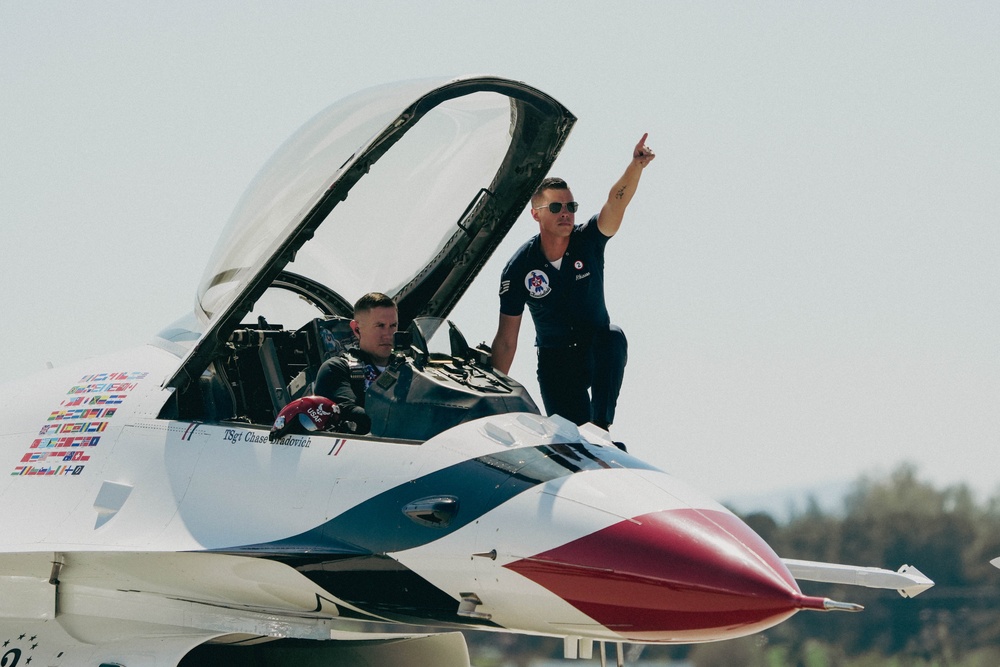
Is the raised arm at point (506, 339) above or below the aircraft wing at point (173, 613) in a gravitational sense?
above

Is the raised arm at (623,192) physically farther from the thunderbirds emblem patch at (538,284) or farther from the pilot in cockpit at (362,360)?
the pilot in cockpit at (362,360)

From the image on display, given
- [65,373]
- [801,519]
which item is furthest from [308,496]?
[801,519]

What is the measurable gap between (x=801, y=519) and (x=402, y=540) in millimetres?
27068

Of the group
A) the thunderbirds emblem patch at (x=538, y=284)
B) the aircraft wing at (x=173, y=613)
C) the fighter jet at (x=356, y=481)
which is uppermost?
the thunderbirds emblem patch at (x=538, y=284)

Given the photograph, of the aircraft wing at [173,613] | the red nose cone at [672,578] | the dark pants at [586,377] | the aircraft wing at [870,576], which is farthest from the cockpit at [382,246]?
the aircraft wing at [870,576]

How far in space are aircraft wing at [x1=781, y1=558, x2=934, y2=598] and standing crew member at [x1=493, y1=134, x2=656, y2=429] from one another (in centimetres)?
157

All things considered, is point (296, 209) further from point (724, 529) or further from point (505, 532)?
point (724, 529)

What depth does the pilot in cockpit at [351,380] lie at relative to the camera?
7402mm

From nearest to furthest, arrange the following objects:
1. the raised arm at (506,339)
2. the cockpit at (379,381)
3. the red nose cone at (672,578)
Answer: the red nose cone at (672,578) → the cockpit at (379,381) → the raised arm at (506,339)

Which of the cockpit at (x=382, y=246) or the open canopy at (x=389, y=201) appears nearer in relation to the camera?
the cockpit at (x=382, y=246)

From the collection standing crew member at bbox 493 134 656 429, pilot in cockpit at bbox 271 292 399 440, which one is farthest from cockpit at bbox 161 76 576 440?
standing crew member at bbox 493 134 656 429

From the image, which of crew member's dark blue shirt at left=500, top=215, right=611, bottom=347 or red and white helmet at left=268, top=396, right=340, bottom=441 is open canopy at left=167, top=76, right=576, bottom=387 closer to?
crew member's dark blue shirt at left=500, top=215, right=611, bottom=347

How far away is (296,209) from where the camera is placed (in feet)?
26.5

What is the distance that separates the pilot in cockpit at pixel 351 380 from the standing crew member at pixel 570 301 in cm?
119
